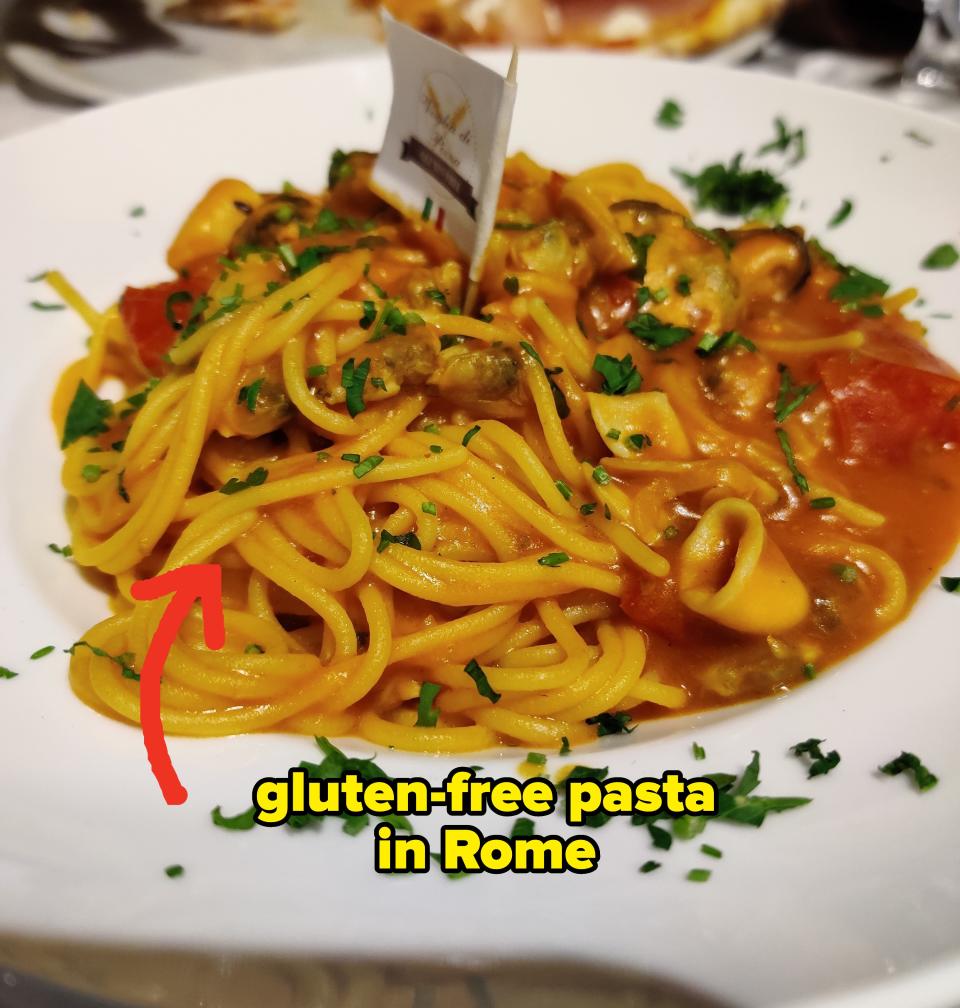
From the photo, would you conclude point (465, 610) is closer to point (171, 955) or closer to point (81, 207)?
point (171, 955)

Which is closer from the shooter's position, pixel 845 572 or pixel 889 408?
pixel 845 572

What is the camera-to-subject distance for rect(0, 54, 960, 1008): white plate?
2.12 m

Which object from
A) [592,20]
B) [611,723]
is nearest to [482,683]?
[611,723]

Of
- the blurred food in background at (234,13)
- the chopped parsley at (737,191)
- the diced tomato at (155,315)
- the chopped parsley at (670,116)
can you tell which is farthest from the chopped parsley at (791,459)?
the blurred food in background at (234,13)

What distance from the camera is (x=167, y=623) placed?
10.5 feet

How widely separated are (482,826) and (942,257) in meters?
3.45

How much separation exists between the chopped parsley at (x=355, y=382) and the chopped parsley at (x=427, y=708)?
0.99 m

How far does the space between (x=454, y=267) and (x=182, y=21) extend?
4.50 metres

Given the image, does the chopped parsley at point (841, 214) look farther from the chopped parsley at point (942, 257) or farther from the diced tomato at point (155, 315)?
the diced tomato at point (155, 315)

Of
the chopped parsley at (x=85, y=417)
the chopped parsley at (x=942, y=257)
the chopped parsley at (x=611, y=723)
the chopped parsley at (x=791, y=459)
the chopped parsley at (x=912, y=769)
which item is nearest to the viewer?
the chopped parsley at (x=912, y=769)

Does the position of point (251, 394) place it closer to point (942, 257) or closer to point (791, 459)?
point (791, 459)

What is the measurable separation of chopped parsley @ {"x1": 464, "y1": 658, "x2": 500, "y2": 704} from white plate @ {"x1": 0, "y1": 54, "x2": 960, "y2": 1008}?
0.72ft

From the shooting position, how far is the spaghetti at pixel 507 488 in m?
3.15

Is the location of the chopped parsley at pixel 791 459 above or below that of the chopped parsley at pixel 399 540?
above
